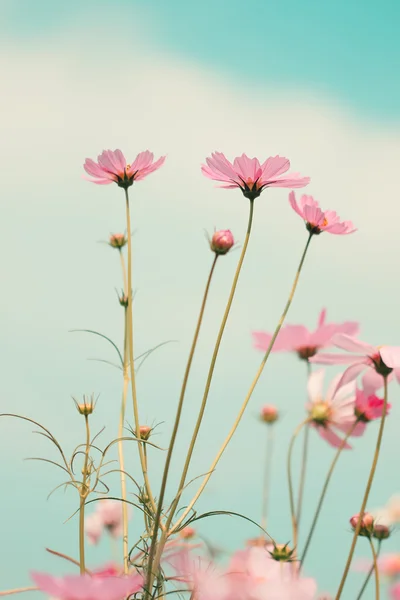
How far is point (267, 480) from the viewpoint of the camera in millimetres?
1443

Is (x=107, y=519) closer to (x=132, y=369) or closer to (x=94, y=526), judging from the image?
(x=94, y=526)

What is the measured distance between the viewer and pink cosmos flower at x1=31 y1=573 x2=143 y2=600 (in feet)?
1.55

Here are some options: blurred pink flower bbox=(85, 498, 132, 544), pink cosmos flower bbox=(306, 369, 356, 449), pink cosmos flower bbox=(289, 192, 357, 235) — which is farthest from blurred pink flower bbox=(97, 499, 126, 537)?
pink cosmos flower bbox=(289, 192, 357, 235)

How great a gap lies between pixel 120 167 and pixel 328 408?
403 millimetres

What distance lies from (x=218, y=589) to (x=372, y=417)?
1.44ft

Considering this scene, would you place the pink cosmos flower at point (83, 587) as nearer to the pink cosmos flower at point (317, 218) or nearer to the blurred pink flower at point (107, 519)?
the pink cosmos flower at point (317, 218)

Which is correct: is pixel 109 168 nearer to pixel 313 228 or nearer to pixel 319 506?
pixel 313 228

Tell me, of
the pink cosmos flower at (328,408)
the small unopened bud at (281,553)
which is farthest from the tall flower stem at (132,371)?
the pink cosmos flower at (328,408)

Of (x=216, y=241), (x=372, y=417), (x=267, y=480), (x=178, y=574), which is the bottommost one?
(x=267, y=480)

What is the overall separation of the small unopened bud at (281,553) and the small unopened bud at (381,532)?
261 mm

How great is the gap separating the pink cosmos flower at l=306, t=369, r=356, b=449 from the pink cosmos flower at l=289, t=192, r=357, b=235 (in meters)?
0.18

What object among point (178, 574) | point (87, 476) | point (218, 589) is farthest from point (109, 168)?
point (218, 589)

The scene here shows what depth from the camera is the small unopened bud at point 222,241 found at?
36.7 inches

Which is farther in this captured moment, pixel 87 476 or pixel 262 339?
pixel 262 339
